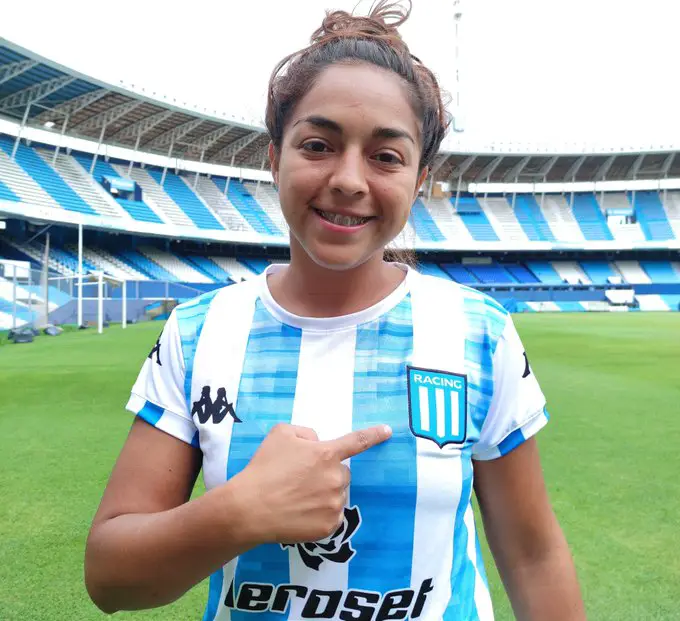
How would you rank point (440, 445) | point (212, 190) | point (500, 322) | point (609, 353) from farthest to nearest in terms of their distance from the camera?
point (212, 190), point (609, 353), point (500, 322), point (440, 445)

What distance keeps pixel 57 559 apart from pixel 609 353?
1120cm

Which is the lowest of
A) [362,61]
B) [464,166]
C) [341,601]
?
[464,166]

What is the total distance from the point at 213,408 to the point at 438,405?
0.44m

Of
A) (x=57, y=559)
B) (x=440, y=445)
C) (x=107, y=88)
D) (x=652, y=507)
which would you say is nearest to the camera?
(x=440, y=445)

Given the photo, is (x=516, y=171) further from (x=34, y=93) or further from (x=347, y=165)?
(x=347, y=165)

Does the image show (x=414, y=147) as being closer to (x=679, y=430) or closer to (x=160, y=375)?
(x=160, y=375)

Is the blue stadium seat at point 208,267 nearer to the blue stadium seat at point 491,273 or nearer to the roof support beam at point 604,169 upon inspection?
the blue stadium seat at point 491,273

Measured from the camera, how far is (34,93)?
25672 mm

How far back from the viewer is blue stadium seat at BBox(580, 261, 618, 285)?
42378 mm

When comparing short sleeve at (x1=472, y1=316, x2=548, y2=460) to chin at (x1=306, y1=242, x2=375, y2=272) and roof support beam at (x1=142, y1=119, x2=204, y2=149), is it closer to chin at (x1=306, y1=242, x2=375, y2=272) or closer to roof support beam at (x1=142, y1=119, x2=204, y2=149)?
chin at (x1=306, y1=242, x2=375, y2=272)

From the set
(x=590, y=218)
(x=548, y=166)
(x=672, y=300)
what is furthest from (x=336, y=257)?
(x=590, y=218)

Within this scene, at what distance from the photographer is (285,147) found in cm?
112

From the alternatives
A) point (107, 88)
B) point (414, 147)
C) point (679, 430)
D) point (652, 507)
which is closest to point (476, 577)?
point (414, 147)

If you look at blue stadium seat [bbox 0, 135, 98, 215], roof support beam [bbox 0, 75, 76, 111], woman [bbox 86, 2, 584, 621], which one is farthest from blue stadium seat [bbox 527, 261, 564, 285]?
woman [bbox 86, 2, 584, 621]
